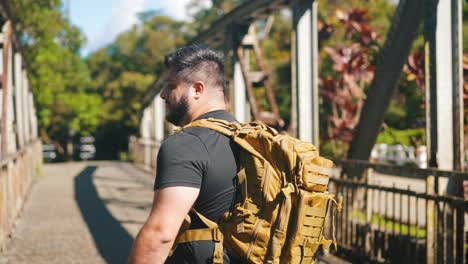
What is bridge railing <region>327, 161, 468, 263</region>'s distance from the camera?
5.57 m

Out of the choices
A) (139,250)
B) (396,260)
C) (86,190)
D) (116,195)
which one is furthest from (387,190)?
(86,190)

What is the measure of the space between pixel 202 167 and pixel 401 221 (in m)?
4.58

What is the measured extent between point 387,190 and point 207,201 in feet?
14.4

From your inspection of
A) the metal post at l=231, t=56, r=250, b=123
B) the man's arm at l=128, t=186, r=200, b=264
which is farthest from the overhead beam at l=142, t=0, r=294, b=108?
the man's arm at l=128, t=186, r=200, b=264

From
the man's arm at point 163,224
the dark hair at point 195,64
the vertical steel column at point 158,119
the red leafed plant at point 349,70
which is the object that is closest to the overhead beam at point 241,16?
the red leafed plant at point 349,70

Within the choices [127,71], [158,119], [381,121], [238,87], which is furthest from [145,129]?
[127,71]

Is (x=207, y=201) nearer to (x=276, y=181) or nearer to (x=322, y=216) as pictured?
(x=276, y=181)

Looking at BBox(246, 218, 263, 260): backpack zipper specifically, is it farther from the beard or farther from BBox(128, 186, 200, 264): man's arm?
the beard

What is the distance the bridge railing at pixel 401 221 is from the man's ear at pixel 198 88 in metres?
3.24

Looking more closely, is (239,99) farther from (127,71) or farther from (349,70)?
(127,71)

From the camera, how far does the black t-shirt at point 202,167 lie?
246 cm

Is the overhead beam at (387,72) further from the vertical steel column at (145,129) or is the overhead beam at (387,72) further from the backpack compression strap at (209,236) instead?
the vertical steel column at (145,129)

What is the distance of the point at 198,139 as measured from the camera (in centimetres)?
256

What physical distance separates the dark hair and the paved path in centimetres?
492
